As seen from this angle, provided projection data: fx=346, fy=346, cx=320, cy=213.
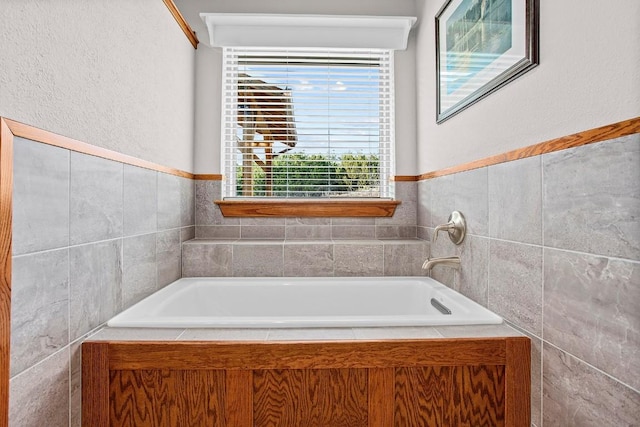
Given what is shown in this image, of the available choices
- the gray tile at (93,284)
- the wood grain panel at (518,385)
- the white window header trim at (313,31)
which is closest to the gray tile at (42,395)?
the gray tile at (93,284)

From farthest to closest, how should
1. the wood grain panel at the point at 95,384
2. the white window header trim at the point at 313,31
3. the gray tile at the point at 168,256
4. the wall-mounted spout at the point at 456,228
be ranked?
the white window header trim at the point at 313,31 < the gray tile at the point at 168,256 < the wall-mounted spout at the point at 456,228 < the wood grain panel at the point at 95,384

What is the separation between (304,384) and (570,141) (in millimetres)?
1081

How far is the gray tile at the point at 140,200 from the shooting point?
1.43 metres

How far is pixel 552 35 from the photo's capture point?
3.51 feet

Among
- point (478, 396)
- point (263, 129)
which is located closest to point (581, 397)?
point (478, 396)

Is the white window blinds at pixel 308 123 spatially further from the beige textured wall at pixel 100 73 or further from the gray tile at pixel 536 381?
the gray tile at pixel 536 381

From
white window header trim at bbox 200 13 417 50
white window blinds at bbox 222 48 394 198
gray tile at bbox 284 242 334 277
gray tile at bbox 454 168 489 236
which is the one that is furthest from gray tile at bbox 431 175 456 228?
white window header trim at bbox 200 13 417 50

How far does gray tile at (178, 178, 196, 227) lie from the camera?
6.77 feet

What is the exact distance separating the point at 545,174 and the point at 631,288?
42 cm

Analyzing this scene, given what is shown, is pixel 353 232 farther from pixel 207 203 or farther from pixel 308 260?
pixel 207 203

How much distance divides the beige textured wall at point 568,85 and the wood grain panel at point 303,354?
726 mm

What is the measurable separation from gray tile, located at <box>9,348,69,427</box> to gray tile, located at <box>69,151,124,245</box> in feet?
1.19

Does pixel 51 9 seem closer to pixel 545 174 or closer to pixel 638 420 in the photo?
pixel 545 174

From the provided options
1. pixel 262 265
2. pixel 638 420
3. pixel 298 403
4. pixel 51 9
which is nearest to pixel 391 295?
pixel 262 265
